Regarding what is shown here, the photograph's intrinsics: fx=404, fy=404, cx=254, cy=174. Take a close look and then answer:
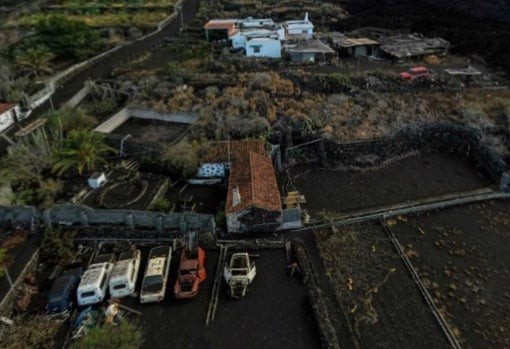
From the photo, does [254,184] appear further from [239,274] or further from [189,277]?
[189,277]

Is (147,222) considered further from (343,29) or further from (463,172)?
(343,29)

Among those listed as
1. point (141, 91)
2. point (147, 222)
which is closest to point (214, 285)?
point (147, 222)

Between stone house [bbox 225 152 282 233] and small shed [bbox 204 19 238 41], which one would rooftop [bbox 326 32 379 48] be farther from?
stone house [bbox 225 152 282 233]

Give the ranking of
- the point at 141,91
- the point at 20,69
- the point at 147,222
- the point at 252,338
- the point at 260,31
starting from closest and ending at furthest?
the point at 252,338 < the point at 147,222 < the point at 141,91 < the point at 20,69 < the point at 260,31

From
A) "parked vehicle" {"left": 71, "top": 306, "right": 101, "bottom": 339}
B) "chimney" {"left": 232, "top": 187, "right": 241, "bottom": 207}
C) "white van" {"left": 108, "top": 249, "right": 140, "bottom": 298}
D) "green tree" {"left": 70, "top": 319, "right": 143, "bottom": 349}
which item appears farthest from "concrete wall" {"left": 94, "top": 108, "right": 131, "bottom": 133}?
"green tree" {"left": 70, "top": 319, "right": 143, "bottom": 349}

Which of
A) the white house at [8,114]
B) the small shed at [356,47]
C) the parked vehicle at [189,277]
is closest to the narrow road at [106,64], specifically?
the white house at [8,114]

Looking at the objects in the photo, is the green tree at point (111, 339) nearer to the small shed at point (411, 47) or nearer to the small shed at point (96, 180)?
the small shed at point (96, 180)
